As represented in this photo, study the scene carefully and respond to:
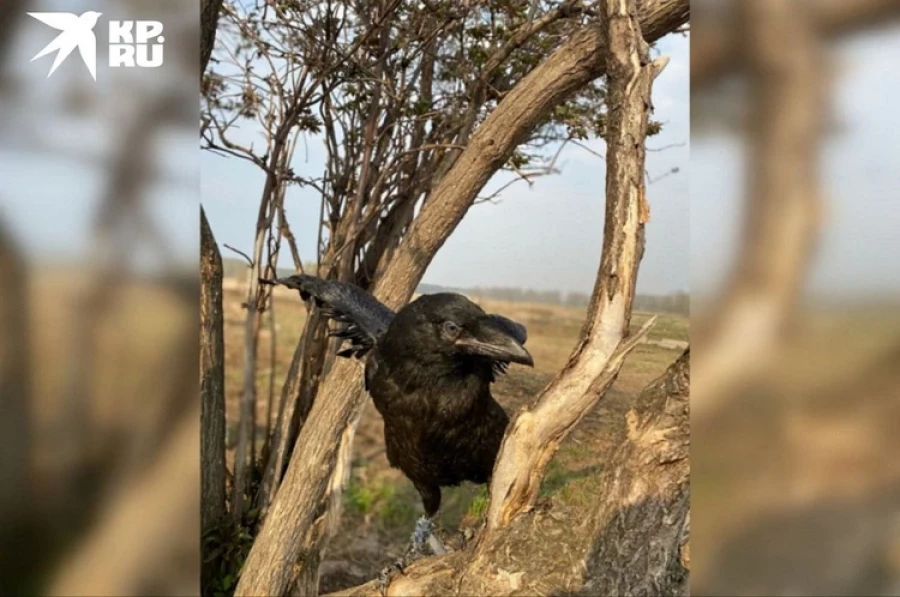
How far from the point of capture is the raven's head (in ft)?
6.07

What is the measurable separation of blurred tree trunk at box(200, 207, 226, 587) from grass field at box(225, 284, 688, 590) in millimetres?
390

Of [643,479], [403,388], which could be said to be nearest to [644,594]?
[643,479]

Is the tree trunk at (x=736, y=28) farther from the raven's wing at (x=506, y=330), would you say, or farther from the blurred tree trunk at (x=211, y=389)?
the blurred tree trunk at (x=211, y=389)

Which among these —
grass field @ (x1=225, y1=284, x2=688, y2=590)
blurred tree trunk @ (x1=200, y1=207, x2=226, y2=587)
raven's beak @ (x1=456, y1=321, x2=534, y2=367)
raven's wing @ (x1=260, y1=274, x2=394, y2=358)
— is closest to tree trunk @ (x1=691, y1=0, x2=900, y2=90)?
grass field @ (x1=225, y1=284, x2=688, y2=590)

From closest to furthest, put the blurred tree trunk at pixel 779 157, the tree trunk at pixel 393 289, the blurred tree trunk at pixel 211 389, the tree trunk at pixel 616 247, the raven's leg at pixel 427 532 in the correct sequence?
1. the blurred tree trunk at pixel 779 157
2. the tree trunk at pixel 616 247
3. the tree trunk at pixel 393 289
4. the raven's leg at pixel 427 532
5. the blurred tree trunk at pixel 211 389

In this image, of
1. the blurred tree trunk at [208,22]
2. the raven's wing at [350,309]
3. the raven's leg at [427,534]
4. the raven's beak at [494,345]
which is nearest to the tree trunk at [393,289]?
Result: the raven's wing at [350,309]

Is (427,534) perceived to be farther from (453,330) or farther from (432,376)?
(453,330)

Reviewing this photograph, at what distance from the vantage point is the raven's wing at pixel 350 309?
2139 mm

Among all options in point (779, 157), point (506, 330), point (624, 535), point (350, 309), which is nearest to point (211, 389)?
point (350, 309)

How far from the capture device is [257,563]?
7.32ft

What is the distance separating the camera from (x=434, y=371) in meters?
1.96

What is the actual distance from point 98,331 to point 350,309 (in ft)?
2.41

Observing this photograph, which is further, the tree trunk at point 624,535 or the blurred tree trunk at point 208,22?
the blurred tree trunk at point 208,22

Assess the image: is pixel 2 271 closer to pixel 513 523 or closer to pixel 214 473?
pixel 214 473
